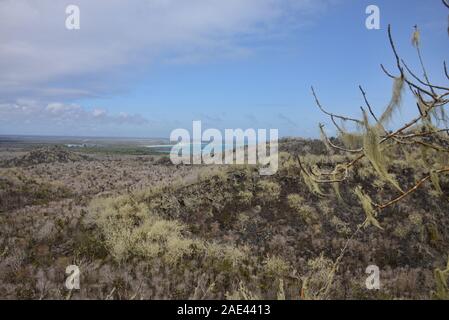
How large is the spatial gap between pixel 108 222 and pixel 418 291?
775cm

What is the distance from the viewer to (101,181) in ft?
84.0

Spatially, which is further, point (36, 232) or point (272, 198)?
point (272, 198)

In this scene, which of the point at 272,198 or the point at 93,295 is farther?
the point at 272,198

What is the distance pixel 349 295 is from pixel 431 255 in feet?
15.7

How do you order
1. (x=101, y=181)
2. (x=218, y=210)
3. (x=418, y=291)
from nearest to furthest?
(x=418, y=291) → (x=218, y=210) → (x=101, y=181)

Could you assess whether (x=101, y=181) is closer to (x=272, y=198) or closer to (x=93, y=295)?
(x=272, y=198)

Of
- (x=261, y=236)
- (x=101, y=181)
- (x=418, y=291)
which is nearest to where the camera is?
(x=418, y=291)

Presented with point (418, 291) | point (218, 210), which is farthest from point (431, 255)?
point (218, 210)

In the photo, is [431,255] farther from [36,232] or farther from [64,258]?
[36,232]

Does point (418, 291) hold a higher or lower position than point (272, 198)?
lower
